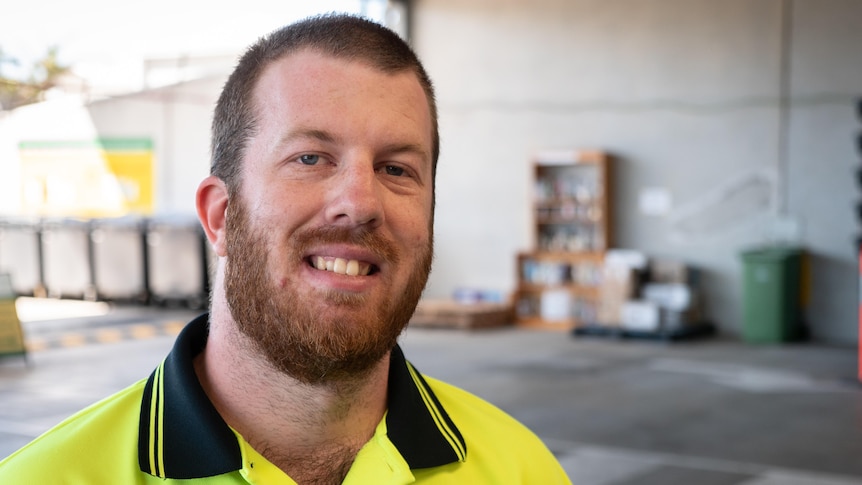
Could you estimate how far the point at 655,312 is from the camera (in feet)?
38.9

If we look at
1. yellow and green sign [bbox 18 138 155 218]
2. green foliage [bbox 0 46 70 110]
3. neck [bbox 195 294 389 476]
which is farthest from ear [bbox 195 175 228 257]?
yellow and green sign [bbox 18 138 155 218]

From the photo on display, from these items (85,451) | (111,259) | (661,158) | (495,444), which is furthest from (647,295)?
(85,451)

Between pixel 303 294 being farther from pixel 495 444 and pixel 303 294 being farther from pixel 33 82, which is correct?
pixel 33 82

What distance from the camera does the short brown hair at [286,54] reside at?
54.8 inches

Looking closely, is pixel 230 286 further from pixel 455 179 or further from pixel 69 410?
pixel 455 179

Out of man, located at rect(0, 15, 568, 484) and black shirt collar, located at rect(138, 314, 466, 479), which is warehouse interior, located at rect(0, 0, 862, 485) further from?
man, located at rect(0, 15, 568, 484)

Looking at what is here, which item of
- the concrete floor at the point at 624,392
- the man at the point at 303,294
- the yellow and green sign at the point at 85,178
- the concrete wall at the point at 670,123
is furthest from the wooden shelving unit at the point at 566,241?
the man at the point at 303,294

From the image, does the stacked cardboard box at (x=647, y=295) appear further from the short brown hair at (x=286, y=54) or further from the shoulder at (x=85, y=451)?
the shoulder at (x=85, y=451)

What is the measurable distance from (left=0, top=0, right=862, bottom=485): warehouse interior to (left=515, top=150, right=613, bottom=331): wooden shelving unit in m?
0.12

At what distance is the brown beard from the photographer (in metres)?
1.31

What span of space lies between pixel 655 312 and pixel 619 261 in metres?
0.82

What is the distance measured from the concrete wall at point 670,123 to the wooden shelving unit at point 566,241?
0.30 m

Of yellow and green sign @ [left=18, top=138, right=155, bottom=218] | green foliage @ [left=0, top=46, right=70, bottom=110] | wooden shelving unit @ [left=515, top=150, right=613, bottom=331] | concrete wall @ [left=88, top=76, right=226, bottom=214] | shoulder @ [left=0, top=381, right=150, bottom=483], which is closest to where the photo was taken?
shoulder @ [left=0, top=381, right=150, bottom=483]

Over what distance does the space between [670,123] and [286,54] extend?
464 inches
